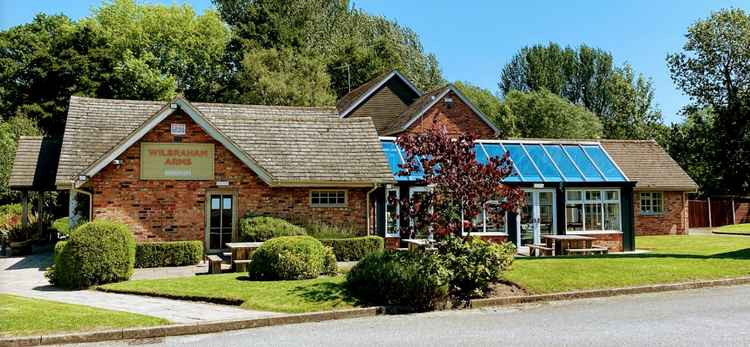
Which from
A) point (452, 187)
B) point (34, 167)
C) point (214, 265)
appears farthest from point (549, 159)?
point (34, 167)

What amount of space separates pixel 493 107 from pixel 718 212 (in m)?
26.9

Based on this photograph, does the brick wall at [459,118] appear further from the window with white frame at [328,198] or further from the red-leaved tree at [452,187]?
the red-leaved tree at [452,187]

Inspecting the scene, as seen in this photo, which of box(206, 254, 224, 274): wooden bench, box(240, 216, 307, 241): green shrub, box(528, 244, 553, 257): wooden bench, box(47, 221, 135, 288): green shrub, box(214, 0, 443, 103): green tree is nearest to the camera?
box(47, 221, 135, 288): green shrub

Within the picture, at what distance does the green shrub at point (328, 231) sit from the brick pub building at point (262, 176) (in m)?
0.20

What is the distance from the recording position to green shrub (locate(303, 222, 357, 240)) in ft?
67.7

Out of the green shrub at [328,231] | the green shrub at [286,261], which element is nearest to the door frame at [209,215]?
the green shrub at [328,231]

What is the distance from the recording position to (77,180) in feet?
61.8

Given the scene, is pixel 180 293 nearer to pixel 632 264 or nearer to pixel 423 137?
pixel 423 137

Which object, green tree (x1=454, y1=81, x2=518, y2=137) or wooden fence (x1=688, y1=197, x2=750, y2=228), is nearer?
wooden fence (x1=688, y1=197, x2=750, y2=228)

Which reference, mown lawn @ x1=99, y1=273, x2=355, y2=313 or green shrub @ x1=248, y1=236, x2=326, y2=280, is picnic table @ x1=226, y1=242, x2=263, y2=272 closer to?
mown lawn @ x1=99, y1=273, x2=355, y2=313

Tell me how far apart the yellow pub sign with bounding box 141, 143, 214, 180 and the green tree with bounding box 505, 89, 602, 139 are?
40.2 meters

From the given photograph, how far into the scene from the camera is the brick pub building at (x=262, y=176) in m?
19.9

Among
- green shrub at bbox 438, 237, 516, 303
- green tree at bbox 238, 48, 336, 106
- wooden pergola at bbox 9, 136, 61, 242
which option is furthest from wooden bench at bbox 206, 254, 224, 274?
green tree at bbox 238, 48, 336, 106

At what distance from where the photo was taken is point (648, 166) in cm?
3450
